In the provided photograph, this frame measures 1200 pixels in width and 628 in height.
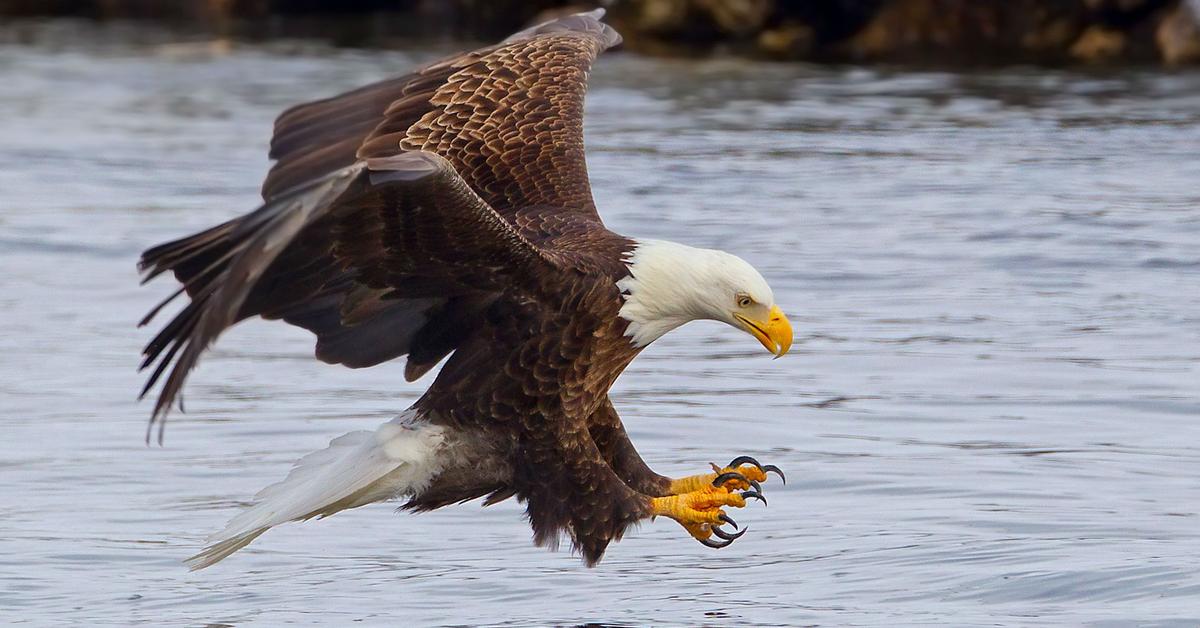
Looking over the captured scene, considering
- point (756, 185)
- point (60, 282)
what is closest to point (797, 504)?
point (60, 282)

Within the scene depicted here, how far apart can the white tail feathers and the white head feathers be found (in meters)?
0.56

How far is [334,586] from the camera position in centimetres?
504

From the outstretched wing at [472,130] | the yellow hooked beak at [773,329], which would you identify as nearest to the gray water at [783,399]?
the yellow hooked beak at [773,329]

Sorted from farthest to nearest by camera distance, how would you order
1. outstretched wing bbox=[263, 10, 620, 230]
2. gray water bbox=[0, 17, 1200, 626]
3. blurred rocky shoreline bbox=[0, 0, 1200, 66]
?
blurred rocky shoreline bbox=[0, 0, 1200, 66] → outstretched wing bbox=[263, 10, 620, 230] → gray water bbox=[0, 17, 1200, 626]

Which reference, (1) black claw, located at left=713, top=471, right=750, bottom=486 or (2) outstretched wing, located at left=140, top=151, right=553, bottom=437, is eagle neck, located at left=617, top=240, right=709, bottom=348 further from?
(1) black claw, located at left=713, top=471, right=750, bottom=486

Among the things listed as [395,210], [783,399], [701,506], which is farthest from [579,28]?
[395,210]

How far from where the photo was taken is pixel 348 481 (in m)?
4.82

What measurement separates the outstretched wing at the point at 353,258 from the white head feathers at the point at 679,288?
22 centimetres

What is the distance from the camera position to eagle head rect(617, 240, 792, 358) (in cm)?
469

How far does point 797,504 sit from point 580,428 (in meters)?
1.05

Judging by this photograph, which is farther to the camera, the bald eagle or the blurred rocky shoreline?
the blurred rocky shoreline

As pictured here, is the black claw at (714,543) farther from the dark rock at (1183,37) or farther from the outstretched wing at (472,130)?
the dark rock at (1183,37)

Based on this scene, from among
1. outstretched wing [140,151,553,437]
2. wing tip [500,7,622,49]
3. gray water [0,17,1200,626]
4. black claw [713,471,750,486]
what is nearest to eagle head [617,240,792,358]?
outstretched wing [140,151,553,437]

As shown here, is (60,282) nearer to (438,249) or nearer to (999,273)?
(999,273)
